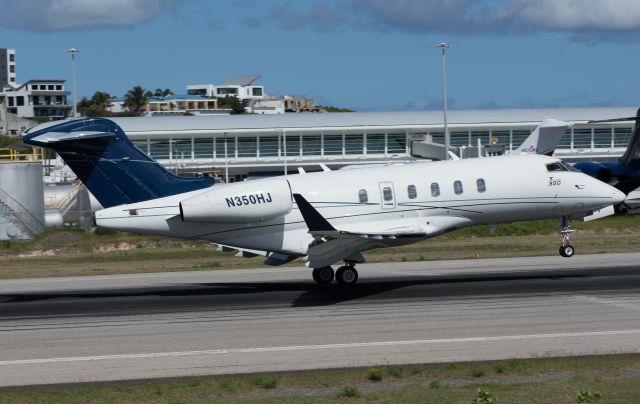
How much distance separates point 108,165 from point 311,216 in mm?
5845

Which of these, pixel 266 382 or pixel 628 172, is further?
pixel 628 172

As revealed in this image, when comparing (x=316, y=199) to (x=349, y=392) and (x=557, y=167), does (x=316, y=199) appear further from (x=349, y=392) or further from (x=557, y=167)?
(x=349, y=392)

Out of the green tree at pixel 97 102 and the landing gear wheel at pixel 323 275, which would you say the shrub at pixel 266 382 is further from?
the green tree at pixel 97 102

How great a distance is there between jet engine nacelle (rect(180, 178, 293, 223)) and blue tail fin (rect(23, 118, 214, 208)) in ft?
3.64

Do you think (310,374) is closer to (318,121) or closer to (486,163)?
(486,163)

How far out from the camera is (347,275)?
2702 centimetres

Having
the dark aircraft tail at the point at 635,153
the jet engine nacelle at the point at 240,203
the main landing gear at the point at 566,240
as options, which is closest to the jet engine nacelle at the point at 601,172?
the dark aircraft tail at the point at 635,153

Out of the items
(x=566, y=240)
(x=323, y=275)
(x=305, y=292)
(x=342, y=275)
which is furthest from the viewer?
(x=566, y=240)

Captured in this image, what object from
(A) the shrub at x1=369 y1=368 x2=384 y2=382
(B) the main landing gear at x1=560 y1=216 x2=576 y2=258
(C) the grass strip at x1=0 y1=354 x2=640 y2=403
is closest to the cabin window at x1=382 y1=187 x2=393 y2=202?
(B) the main landing gear at x1=560 y1=216 x2=576 y2=258

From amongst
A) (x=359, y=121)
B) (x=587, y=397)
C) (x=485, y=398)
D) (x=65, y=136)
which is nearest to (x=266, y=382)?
(x=485, y=398)

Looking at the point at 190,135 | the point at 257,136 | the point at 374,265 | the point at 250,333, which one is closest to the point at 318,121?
the point at 257,136

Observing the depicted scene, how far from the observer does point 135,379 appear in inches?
627

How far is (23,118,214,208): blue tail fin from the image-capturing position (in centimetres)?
2611

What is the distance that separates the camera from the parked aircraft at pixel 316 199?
26078 mm
